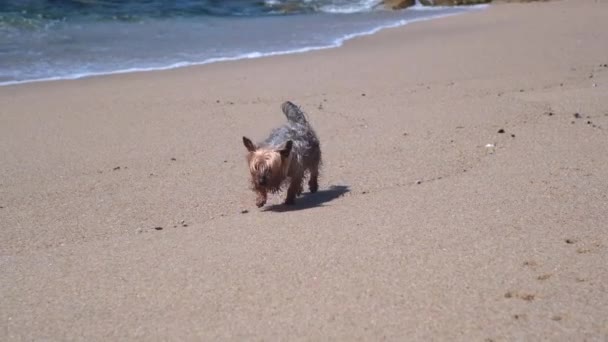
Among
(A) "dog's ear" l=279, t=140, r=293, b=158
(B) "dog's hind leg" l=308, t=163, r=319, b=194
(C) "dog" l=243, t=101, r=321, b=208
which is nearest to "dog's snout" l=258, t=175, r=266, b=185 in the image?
(C) "dog" l=243, t=101, r=321, b=208

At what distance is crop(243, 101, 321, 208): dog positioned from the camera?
600cm

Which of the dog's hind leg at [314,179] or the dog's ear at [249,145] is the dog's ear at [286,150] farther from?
the dog's hind leg at [314,179]

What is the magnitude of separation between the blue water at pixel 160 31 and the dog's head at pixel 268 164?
716cm

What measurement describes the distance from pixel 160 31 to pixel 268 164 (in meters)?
13.2

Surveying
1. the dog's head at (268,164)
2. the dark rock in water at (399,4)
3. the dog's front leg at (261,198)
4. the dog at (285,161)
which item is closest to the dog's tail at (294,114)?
the dog at (285,161)

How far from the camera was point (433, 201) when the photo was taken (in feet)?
18.6

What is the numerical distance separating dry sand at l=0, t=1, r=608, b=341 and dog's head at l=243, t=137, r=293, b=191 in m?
0.24

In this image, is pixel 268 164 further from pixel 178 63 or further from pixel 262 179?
pixel 178 63

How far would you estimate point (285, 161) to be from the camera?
6094 millimetres

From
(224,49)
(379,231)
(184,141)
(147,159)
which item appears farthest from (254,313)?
(224,49)

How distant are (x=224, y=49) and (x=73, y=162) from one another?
793 centimetres

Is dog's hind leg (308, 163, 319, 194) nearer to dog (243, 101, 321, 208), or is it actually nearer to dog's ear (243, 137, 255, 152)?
dog (243, 101, 321, 208)

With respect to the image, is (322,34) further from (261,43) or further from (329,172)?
(329,172)

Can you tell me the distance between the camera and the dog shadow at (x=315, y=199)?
6.12 metres
